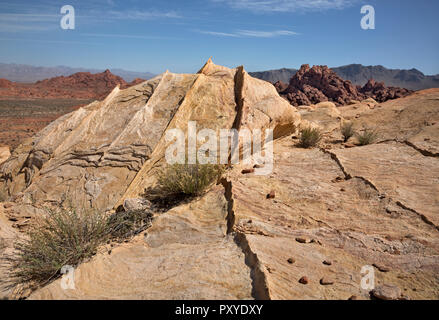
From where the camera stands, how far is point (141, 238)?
149 inches

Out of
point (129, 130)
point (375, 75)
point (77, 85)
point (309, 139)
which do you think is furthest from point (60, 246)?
point (375, 75)

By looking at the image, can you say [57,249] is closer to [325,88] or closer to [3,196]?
[3,196]

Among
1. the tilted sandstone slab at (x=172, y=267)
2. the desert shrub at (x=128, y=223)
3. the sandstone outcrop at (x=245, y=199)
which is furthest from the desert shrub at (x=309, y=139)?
the desert shrub at (x=128, y=223)

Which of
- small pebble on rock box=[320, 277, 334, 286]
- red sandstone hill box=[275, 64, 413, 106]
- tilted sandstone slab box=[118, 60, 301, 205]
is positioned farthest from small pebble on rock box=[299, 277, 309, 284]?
red sandstone hill box=[275, 64, 413, 106]

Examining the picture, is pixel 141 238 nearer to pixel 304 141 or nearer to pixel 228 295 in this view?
pixel 228 295

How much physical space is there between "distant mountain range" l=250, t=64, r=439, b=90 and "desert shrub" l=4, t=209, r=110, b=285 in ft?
259

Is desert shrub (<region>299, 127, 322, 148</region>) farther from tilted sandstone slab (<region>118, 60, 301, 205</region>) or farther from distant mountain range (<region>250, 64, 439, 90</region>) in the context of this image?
distant mountain range (<region>250, 64, 439, 90</region>)

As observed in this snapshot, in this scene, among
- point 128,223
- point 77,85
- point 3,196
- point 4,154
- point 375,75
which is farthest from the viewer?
point 375,75

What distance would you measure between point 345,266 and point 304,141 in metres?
4.21

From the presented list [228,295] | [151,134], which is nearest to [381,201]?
[228,295]

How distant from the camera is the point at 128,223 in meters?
4.09

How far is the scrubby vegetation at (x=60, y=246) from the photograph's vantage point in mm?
3129

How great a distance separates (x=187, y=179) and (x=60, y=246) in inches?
76.3

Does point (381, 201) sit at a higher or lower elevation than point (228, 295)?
higher
